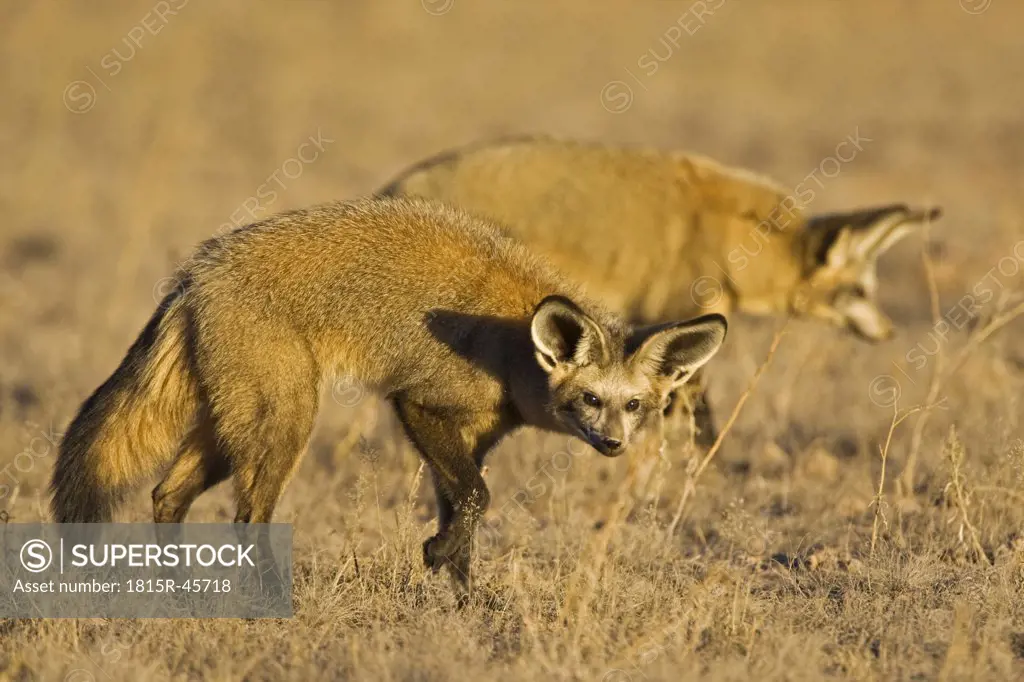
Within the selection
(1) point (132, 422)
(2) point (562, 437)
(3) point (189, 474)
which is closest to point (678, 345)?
(3) point (189, 474)

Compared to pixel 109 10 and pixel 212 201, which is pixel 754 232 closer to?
pixel 212 201

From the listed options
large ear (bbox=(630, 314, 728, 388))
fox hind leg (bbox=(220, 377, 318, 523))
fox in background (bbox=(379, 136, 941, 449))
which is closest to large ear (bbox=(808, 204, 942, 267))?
fox in background (bbox=(379, 136, 941, 449))

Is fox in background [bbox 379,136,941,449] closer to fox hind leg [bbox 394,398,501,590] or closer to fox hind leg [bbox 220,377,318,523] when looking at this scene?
fox hind leg [bbox 394,398,501,590]

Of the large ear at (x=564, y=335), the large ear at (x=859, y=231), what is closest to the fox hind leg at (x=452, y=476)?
the large ear at (x=564, y=335)

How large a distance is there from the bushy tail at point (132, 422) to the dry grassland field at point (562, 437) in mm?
549

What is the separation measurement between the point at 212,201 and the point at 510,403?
509 inches

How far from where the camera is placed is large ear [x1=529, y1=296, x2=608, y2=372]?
5.97 m

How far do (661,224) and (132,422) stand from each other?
16.4ft

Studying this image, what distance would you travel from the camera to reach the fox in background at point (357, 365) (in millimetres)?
6199

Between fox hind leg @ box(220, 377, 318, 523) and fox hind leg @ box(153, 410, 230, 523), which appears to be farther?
fox hind leg @ box(153, 410, 230, 523)

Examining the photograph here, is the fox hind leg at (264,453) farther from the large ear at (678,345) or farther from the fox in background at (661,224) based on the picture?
the fox in background at (661,224)

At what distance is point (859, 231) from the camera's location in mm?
10297

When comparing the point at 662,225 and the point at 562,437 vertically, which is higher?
the point at 662,225

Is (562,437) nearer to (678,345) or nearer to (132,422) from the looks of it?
(678,345)
